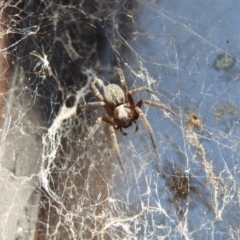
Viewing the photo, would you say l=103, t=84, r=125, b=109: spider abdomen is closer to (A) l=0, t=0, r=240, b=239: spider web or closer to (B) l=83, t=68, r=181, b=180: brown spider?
(B) l=83, t=68, r=181, b=180: brown spider

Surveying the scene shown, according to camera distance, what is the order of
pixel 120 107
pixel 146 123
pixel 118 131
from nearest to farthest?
1. pixel 146 123
2. pixel 120 107
3. pixel 118 131

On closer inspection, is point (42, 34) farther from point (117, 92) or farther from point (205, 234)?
point (205, 234)

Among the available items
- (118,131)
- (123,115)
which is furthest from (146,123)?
(118,131)

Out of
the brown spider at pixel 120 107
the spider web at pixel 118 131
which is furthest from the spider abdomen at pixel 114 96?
the spider web at pixel 118 131

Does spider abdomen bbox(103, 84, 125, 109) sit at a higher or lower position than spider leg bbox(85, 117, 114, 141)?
higher

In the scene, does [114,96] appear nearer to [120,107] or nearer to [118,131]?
[120,107]

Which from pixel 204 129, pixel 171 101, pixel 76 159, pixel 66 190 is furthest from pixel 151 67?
pixel 66 190

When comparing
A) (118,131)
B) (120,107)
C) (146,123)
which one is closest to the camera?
(146,123)

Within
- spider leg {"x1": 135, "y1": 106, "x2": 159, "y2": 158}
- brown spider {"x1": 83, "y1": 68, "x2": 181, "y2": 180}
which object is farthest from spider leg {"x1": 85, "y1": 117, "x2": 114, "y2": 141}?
spider leg {"x1": 135, "y1": 106, "x2": 159, "y2": 158}

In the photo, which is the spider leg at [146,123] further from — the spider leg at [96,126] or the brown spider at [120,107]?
the spider leg at [96,126]
